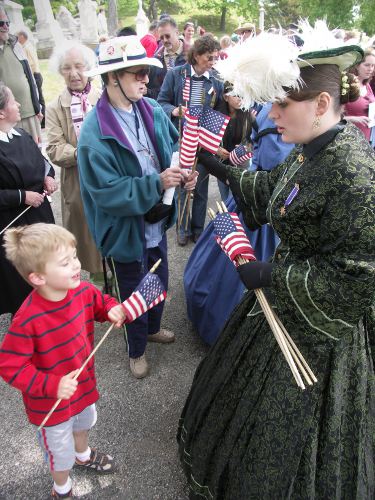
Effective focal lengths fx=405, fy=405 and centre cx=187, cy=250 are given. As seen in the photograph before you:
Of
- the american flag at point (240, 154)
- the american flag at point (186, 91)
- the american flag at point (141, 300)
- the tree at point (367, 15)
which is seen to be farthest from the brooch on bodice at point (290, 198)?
the tree at point (367, 15)

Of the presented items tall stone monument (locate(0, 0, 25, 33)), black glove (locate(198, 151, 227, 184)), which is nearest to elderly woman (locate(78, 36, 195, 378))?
black glove (locate(198, 151, 227, 184))

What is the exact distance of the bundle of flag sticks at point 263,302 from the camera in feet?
4.82

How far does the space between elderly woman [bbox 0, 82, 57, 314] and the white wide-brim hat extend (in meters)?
0.87

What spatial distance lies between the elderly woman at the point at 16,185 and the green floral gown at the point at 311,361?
71.4 inches

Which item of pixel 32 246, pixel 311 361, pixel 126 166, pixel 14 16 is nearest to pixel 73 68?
pixel 126 166

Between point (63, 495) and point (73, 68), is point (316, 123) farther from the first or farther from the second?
point (73, 68)

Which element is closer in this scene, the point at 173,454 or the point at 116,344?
the point at 173,454

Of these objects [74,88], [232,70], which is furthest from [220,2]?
[232,70]

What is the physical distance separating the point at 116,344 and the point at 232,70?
2253mm

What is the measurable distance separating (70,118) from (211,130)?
142cm

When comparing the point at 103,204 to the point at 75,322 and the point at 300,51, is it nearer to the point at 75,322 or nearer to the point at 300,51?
the point at 75,322

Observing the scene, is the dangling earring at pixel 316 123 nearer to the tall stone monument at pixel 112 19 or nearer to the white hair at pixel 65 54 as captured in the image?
the white hair at pixel 65 54

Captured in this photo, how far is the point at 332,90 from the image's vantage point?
1403mm

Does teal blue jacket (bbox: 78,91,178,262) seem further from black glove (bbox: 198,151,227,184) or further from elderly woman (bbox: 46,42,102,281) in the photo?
elderly woman (bbox: 46,42,102,281)
